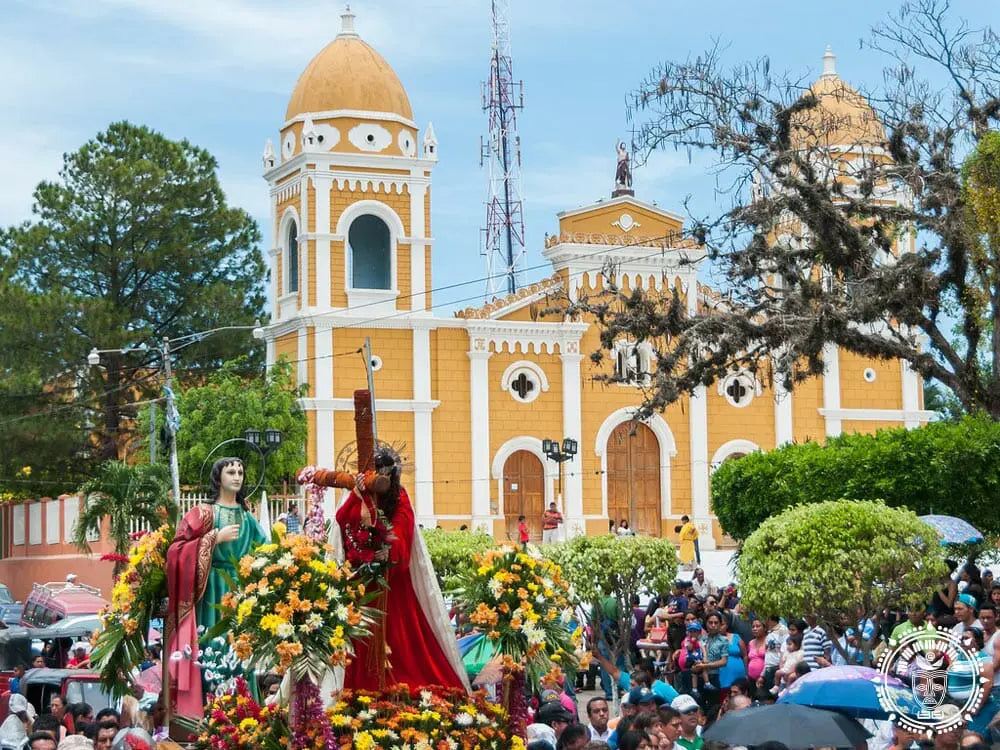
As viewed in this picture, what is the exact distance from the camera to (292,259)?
42188mm

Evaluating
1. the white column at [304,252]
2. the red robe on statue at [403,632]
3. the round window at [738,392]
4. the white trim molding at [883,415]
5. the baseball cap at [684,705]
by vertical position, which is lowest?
the baseball cap at [684,705]

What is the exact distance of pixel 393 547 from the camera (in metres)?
9.39

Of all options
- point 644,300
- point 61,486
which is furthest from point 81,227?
point 644,300

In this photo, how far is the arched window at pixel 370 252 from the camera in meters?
41.3

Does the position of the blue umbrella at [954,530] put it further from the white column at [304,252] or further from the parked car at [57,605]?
the white column at [304,252]

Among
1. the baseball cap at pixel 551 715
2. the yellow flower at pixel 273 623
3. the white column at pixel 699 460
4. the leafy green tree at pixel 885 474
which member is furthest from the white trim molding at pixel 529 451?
the yellow flower at pixel 273 623

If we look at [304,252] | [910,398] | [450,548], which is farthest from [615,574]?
[910,398]

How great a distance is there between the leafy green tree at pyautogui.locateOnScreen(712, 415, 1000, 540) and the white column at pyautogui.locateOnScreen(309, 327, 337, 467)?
13558mm

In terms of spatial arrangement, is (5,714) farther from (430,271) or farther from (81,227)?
(81,227)

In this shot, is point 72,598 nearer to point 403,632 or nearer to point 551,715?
point 551,715

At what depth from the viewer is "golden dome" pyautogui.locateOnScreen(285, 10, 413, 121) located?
40.8 metres

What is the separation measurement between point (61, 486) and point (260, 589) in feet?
118

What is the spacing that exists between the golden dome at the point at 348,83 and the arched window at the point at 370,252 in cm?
275

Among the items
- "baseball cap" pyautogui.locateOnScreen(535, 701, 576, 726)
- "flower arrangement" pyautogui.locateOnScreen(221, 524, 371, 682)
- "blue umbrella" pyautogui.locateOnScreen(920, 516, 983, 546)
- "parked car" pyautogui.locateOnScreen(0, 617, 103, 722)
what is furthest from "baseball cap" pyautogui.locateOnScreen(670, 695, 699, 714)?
"blue umbrella" pyautogui.locateOnScreen(920, 516, 983, 546)
